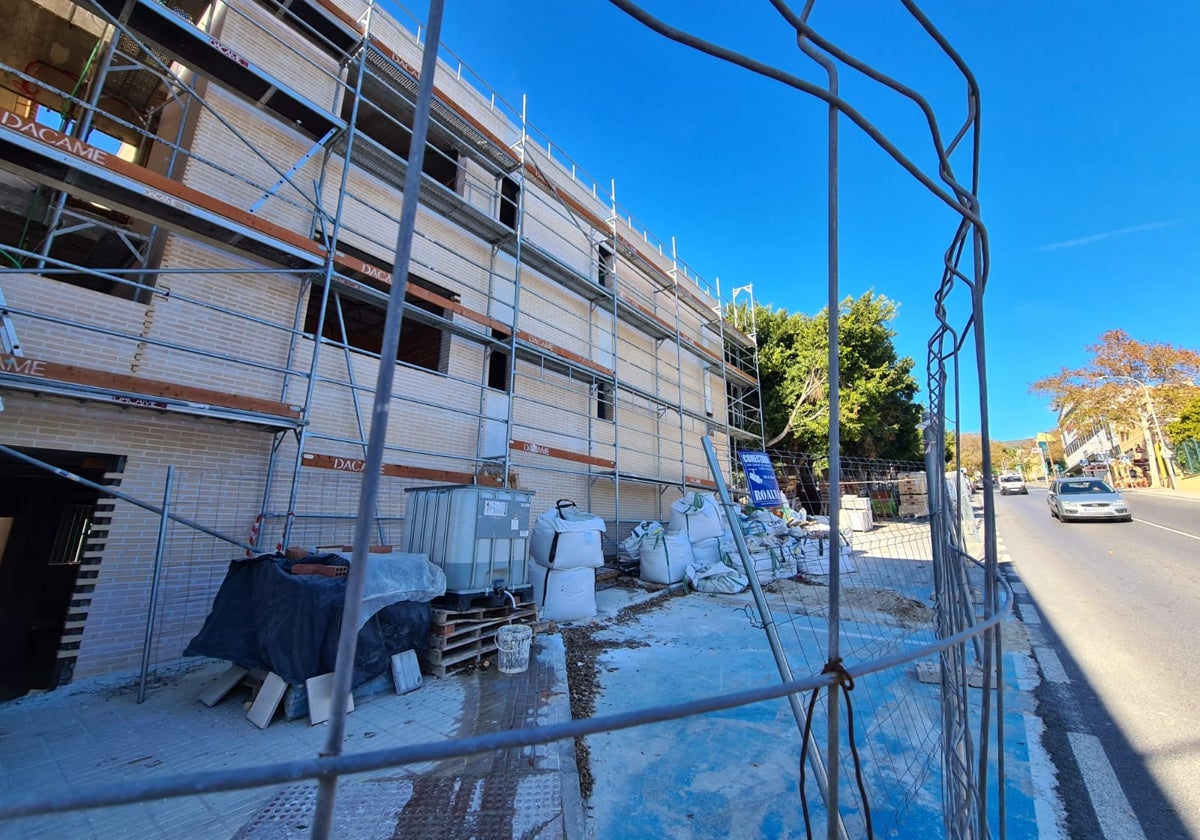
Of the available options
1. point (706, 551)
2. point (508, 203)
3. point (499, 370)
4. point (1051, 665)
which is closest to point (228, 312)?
point (499, 370)

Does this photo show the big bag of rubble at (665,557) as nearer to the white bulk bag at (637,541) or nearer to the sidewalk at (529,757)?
the white bulk bag at (637,541)

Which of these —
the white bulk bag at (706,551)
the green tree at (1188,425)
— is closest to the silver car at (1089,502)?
the white bulk bag at (706,551)

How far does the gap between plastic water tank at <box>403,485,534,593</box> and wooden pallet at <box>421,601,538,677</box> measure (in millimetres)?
284

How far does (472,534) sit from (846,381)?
1716cm

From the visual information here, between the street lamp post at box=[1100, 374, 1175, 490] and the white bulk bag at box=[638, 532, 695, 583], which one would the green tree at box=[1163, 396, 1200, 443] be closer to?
the street lamp post at box=[1100, 374, 1175, 490]

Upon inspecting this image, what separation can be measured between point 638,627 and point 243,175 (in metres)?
7.72

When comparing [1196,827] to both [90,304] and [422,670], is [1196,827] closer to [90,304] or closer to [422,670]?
[422,670]

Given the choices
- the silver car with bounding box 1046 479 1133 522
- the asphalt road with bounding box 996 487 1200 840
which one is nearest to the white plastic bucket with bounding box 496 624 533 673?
the asphalt road with bounding box 996 487 1200 840

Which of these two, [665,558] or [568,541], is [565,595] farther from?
[665,558]

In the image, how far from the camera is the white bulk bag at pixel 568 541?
693 cm

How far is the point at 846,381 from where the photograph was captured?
61.5 ft

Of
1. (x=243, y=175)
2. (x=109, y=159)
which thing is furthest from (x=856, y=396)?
(x=109, y=159)

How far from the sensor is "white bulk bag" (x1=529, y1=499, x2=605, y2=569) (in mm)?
6930

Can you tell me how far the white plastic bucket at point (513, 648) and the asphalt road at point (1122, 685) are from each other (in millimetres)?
3924
